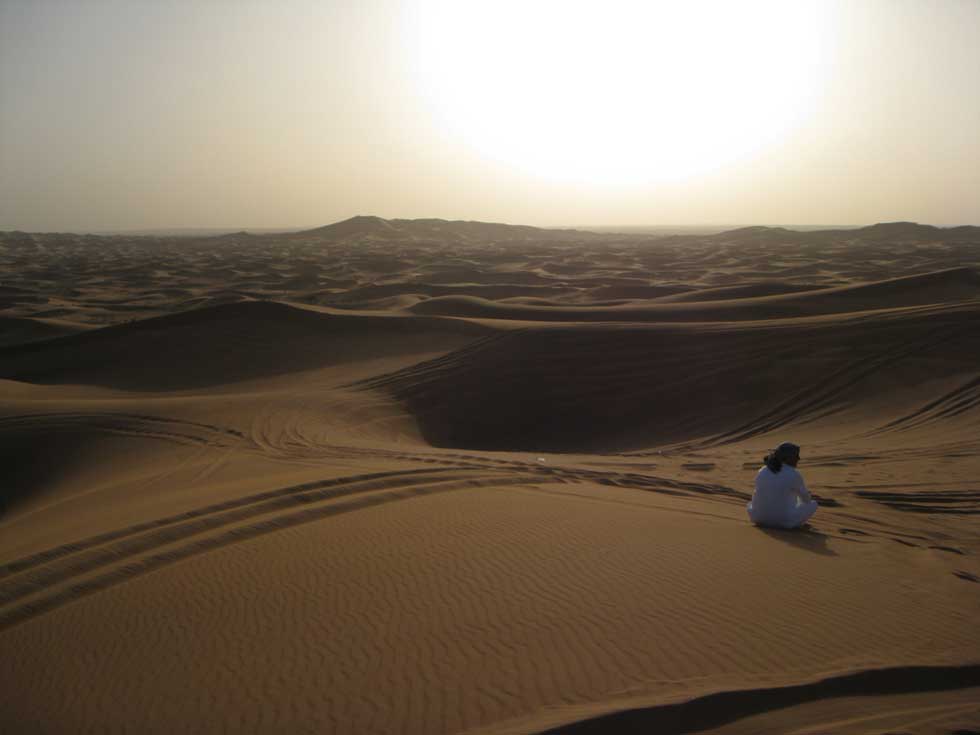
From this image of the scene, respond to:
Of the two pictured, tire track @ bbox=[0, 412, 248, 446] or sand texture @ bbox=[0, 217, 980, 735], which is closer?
sand texture @ bbox=[0, 217, 980, 735]

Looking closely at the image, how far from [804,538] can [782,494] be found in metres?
0.41

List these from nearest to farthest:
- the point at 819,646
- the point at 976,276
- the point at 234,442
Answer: the point at 819,646
the point at 234,442
the point at 976,276

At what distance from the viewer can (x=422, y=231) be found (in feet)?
417

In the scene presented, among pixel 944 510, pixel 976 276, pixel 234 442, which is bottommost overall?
pixel 234 442

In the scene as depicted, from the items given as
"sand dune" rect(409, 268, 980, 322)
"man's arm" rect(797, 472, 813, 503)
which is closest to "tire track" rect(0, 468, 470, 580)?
"man's arm" rect(797, 472, 813, 503)

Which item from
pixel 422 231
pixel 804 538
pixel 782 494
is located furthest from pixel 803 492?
pixel 422 231

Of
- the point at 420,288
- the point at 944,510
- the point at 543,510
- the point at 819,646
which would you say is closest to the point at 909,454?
the point at 944,510

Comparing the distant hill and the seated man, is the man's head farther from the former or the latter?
the distant hill

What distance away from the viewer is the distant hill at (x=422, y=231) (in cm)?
11983

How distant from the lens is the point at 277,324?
2089cm

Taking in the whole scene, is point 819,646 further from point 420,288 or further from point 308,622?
point 420,288

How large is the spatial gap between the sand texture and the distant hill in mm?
102609

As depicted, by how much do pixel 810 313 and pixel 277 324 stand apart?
51.5 feet

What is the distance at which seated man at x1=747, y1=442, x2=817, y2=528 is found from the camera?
6.00 metres
